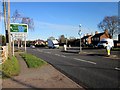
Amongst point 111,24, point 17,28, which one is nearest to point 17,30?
point 17,28

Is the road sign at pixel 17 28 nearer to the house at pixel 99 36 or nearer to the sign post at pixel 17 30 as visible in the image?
the sign post at pixel 17 30

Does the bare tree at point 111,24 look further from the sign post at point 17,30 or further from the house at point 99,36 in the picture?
the sign post at point 17,30

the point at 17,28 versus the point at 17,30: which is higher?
the point at 17,28

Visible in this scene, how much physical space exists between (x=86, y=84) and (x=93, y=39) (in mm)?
106117

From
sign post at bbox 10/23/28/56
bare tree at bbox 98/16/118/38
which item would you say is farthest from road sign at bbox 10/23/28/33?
bare tree at bbox 98/16/118/38

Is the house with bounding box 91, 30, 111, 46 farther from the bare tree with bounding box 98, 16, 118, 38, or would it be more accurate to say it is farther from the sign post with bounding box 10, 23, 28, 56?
the sign post with bounding box 10, 23, 28, 56

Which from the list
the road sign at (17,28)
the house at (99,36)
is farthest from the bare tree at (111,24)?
the road sign at (17,28)

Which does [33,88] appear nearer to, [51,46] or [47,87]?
[47,87]

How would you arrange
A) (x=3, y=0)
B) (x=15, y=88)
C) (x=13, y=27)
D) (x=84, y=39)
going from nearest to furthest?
1. (x=15, y=88)
2. (x=3, y=0)
3. (x=13, y=27)
4. (x=84, y=39)

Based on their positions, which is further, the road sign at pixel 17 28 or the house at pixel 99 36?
the house at pixel 99 36

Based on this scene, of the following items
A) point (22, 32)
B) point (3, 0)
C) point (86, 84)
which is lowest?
point (86, 84)

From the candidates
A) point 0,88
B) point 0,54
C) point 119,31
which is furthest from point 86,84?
point 119,31

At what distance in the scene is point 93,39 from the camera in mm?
116500

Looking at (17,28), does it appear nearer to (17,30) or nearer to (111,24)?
(17,30)
